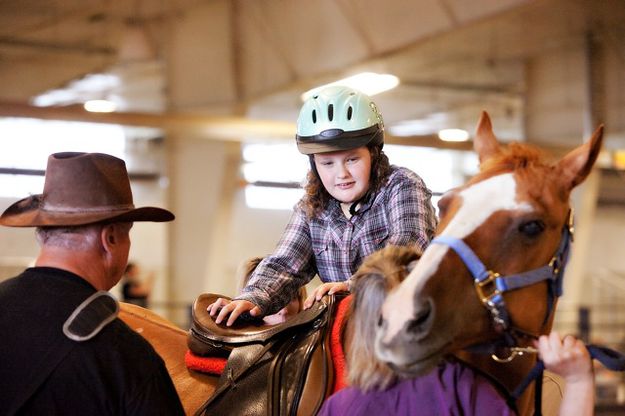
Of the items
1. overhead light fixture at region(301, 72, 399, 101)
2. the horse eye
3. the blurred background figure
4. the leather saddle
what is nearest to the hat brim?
the leather saddle

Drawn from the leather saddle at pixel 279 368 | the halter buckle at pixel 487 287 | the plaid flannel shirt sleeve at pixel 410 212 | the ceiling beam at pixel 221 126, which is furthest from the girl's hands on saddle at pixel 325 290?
the ceiling beam at pixel 221 126

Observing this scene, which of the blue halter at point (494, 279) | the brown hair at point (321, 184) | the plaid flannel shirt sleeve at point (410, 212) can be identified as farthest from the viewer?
the brown hair at point (321, 184)

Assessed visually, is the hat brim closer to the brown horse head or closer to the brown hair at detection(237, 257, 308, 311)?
the brown horse head

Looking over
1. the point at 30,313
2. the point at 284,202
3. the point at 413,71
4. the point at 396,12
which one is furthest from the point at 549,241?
the point at 284,202

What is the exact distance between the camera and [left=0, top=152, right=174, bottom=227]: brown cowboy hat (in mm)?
2068

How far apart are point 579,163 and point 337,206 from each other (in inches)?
40.8

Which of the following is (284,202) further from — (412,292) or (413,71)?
(412,292)

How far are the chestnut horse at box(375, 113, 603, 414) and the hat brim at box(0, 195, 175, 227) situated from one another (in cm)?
68

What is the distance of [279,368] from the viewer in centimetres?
249

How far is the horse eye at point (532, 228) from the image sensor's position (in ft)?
6.55

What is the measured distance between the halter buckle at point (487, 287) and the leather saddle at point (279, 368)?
612mm

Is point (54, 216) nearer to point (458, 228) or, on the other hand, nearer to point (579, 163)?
point (458, 228)

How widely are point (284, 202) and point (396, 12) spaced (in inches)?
380

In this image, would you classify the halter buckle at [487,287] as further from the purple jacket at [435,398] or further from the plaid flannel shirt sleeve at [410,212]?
the plaid flannel shirt sleeve at [410,212]
